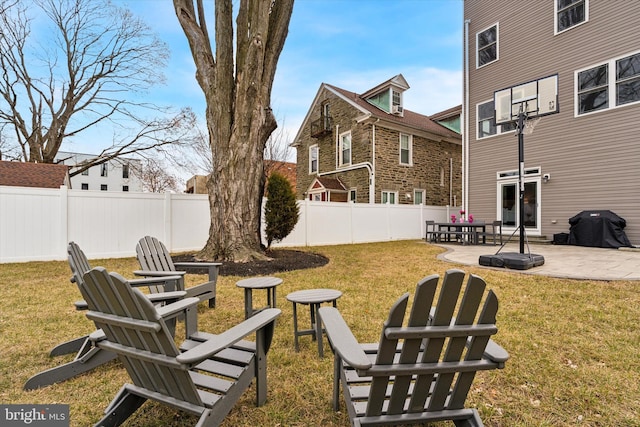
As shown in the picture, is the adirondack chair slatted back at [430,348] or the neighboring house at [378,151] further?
the neighboring house at [378,151]

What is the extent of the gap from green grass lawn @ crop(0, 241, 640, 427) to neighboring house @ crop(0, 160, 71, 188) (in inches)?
365

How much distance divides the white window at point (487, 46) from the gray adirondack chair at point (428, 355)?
13644mm

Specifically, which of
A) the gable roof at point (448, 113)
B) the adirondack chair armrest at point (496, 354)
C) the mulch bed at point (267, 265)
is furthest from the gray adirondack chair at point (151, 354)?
the gable roof at point (448, 113)

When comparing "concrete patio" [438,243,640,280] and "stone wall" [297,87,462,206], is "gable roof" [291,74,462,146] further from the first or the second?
"concrete patio" [438,243,640,280]

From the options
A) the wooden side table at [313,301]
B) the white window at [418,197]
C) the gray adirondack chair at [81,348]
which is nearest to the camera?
the gray adirondack chair at [81,348]

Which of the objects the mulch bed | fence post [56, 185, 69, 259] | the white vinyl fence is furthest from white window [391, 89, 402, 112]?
fence post [56, 185, 69, 259]

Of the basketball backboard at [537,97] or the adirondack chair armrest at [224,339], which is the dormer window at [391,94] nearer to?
the basketball backboard at [537,97]

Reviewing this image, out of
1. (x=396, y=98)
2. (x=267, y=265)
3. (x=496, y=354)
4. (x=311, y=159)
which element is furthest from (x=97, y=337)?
(x=311, y=159)

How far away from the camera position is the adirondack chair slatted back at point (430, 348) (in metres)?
1.28

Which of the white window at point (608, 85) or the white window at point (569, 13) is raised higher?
the white window at point (569, 13)

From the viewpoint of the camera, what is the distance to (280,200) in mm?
8484

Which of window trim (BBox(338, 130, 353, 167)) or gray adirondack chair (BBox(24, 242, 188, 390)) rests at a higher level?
window trim (BBox(338, 130, 353, 167))

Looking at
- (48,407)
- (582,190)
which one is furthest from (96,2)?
(582,190)

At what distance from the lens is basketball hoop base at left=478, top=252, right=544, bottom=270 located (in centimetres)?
597
